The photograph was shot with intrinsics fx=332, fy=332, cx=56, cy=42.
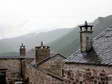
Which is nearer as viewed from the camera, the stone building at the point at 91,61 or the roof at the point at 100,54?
the stone building at the point at 91,61

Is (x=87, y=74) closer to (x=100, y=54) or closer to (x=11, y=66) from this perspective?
(x=100, y=54)

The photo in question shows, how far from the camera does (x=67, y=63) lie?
58.5 feet

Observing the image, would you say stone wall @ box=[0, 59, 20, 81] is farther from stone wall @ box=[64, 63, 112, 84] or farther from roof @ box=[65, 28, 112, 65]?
roof @ box=[65, 28, 112, 65]

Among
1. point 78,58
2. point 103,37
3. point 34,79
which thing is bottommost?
point 34,79

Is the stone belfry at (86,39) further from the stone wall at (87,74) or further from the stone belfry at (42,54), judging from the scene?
the stone belfry at (42,54)

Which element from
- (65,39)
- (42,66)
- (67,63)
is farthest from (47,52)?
(65,39)

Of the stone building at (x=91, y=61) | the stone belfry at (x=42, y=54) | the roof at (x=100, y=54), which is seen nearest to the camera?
the stone building at (x=91, y=61)

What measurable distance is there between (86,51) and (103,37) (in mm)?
1239

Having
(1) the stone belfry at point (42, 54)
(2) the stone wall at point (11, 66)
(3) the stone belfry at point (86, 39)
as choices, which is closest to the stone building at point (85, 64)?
(3) the stone belfry at point (86, 39)

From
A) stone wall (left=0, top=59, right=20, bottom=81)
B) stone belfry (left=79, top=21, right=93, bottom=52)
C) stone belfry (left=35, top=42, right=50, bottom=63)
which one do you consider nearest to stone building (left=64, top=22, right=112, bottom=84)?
stone belfry (left=79, top=21, right=93, bottom=52)

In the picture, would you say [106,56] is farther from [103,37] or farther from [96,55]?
[103,37]

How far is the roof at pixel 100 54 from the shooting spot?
15.2m

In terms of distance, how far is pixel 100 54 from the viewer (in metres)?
16.2

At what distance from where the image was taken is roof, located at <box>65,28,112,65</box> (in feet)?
49.9
